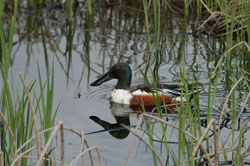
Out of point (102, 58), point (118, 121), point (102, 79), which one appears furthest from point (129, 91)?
point (102, 58)

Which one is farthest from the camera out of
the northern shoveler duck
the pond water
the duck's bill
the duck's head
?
the duck's head

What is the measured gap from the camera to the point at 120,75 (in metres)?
7.64

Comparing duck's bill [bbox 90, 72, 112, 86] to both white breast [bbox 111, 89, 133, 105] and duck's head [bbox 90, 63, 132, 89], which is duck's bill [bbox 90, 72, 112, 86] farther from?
white breast [bbox 111, 89, 133, 105]

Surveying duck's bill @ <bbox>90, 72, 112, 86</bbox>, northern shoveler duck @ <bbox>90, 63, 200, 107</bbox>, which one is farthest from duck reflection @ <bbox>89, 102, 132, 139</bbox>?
duck's bill @ <bbox>90, 72, 112, 86</bbox>

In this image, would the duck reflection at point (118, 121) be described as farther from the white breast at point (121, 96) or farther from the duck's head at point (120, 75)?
the duck's head at point (120, 75)

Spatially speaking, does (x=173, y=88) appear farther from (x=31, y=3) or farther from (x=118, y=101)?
(x=31, y=3)

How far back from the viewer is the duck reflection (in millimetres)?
5871

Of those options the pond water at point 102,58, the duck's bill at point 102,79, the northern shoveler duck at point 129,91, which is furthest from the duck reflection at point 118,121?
the duck's bill at point 102,79

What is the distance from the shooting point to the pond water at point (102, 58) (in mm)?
5703

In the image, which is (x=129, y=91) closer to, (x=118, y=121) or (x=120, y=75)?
(x=120, y=75)

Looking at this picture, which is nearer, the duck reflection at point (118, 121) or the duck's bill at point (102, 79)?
the duck reflection at point (118, 121)

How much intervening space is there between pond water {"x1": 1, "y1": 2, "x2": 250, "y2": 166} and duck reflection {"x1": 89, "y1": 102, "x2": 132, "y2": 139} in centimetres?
1

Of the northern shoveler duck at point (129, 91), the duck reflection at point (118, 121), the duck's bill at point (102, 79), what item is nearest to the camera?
the duck reflection at point (118, 121)

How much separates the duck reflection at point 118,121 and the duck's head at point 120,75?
382 mm
